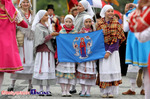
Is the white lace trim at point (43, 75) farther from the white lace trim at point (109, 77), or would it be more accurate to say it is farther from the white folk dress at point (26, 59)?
the white lace trim at point (109, 77)

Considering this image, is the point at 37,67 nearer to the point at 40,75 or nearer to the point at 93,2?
the point at 40,75

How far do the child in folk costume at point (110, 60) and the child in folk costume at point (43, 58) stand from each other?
107 cm

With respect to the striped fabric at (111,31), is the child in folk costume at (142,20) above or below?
below

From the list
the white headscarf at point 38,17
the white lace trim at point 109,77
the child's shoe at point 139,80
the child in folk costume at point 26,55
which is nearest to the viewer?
the child's shoe at point 139,80

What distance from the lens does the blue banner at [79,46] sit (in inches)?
286

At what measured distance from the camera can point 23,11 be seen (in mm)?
7973

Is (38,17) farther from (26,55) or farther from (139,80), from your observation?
(139,80)

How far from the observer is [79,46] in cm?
736

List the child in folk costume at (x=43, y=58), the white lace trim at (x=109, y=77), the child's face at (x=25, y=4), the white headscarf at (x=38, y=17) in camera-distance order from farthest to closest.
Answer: the child's face at (x=25, y=4)
the white headscarf at (x=38, y=17)
the child in folk costume at (x=43, y=58)
the white lace trim at (x=109, y=77)

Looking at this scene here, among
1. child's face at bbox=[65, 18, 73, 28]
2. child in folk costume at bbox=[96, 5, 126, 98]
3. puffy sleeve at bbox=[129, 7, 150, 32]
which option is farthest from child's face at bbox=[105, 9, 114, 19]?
puffy sleeve at bbox=[129, 7, 150, 32]

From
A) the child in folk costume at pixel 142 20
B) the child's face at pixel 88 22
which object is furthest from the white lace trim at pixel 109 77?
the child in folk costume at pixel 142 20

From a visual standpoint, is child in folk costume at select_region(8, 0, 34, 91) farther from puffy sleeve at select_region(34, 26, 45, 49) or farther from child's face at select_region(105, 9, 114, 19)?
child's face at select_region(105, 9, 114, 19)

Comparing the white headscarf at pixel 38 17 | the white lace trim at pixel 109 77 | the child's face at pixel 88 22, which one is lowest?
the white lace trim at pixel 109 77

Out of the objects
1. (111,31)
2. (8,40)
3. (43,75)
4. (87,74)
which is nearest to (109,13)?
(111,31)
